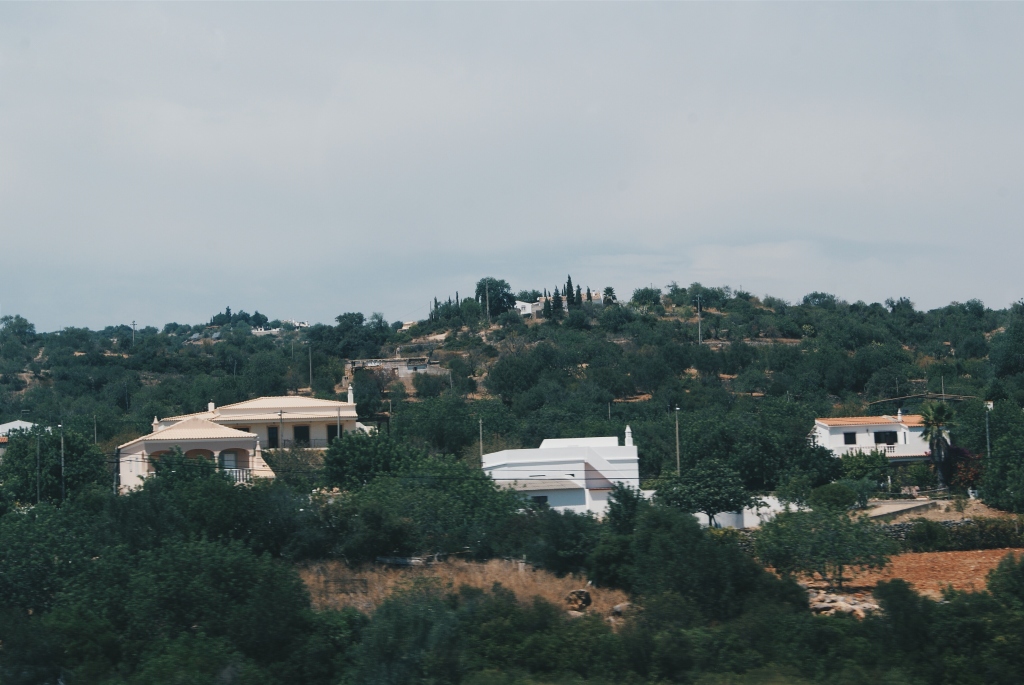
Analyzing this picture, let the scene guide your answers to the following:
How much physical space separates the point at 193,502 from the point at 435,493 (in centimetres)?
648

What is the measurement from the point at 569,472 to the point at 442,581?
15.1 m

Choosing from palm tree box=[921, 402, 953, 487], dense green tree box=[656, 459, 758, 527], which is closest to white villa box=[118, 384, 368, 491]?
dense green tree box=[656, 459, 758, 527]

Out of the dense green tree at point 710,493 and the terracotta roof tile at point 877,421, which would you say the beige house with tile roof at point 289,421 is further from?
the terracotta roof tile at point 877,421

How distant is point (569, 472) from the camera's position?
3328 centimetres

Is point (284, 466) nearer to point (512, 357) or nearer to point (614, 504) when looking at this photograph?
point (614, 504)

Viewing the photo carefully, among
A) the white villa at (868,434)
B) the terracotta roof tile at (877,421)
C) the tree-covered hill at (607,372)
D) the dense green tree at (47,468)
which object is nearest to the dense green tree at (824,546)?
the tree-covered hill at (607,372)

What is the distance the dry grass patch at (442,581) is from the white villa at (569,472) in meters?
8.58

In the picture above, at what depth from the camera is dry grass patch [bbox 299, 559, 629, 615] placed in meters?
18.5

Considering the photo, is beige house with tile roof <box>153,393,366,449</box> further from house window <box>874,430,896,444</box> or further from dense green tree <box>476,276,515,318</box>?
dense green tree <box>476,276,515,318</box>

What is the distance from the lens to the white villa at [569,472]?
104 ft

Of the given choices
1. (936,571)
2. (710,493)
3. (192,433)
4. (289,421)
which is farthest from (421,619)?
(289,421)

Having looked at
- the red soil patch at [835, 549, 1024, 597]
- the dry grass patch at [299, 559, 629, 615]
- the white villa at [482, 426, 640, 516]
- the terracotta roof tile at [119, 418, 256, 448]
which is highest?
the terracotta roof tile at [119, 418, 256, 448]

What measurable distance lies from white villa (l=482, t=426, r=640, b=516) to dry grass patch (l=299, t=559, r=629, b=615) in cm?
858

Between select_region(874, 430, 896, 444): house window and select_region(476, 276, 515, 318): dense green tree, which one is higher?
select_region(476, 276, 515, 318): dense green tree
